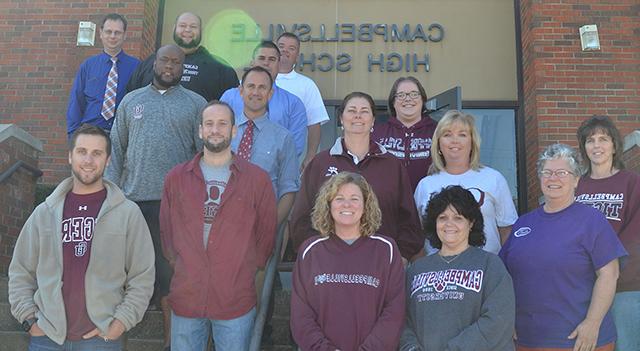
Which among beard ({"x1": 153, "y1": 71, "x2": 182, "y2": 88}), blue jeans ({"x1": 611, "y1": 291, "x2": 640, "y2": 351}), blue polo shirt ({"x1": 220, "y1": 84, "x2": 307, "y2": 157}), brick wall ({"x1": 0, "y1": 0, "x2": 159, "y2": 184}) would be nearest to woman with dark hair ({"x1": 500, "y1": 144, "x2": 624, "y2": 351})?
blue jeans ({"x1": 611, "y1": 291, "x2": 640, "y2": 351})

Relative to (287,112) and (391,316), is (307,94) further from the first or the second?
(391,316)

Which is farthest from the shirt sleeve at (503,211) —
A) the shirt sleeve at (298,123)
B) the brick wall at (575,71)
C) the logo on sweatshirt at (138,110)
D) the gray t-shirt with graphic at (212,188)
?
the brick wall at (575,71)

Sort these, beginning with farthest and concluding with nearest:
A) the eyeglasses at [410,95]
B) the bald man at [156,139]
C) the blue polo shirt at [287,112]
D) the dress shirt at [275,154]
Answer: the blue polo shirt at [287,112], the eyeglasses at [410,95], the dress shirt at [275,154], the bald man at [156,139]

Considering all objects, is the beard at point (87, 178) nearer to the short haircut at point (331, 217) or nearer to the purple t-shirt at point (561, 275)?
the short haircut at point (331, 217)

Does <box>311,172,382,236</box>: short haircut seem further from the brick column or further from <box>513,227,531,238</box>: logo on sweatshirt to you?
the brick column

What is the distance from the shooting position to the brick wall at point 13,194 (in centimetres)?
659

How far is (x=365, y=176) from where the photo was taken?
4.50m

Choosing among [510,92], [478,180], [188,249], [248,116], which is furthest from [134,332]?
[510,92]

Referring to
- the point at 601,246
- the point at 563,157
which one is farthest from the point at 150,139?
the point at 601,246

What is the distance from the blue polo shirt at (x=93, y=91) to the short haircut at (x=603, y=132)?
149 inches

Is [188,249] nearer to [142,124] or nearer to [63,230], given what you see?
[63,230]

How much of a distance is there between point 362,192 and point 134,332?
2300 mm

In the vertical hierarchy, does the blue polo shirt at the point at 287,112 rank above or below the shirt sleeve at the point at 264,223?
above

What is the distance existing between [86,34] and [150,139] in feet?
14.7
